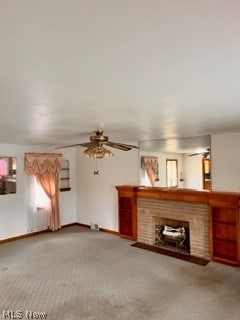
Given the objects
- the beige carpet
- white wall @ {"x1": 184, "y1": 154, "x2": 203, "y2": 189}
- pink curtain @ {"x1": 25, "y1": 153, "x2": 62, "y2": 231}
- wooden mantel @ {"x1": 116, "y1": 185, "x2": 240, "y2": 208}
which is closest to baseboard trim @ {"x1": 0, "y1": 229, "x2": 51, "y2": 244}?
pink curtain @ {"x1": 25, "y1": 153, "x2": 62, "y2": 231}

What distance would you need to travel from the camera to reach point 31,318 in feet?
9.11

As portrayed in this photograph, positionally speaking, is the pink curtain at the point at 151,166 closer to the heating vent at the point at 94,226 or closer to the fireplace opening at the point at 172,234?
the fireplace opening at the point at 172,234

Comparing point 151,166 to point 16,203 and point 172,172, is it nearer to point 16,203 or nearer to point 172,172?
point 172,172

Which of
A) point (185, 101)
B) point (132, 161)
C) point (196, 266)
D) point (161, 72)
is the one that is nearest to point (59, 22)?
point (161, 72)

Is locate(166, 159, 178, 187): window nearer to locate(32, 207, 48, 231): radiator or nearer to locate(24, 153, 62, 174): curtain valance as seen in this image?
locate(24, 153, 62, 174): curtain valance

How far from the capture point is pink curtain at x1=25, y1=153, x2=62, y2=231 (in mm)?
6188

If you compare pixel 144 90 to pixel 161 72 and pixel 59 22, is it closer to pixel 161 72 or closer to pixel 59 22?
pixel 161 72

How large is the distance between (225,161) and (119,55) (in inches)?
152

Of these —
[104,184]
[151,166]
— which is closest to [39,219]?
[104,184]

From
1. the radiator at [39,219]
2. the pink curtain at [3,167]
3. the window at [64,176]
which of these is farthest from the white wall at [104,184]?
the pink curtain at [3,167]

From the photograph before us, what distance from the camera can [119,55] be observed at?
1345 mm

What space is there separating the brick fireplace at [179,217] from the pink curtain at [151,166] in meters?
0.57

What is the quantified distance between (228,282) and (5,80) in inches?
153

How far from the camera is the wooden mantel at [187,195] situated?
430cm
